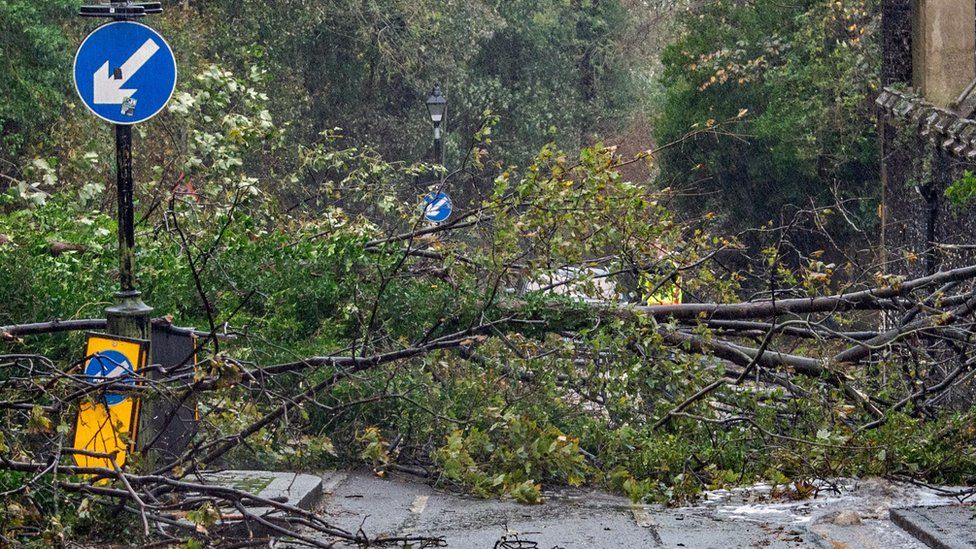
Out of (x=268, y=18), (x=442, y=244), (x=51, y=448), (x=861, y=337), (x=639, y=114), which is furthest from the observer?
(x=639, y=114)

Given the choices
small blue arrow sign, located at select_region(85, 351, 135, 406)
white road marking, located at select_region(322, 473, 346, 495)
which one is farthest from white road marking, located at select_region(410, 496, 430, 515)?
small blue arrow sign, located at select_region(85, 351, 135, 406)

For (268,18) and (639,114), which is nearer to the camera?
(268,18)

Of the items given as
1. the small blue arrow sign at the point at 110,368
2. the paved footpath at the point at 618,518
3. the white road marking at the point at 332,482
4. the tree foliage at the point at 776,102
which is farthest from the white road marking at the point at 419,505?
the tree foliage at the point at 776,102

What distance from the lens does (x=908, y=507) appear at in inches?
325

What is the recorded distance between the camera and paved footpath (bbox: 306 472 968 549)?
8.13 metres

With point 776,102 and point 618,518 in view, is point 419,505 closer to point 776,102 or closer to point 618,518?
point 618,518

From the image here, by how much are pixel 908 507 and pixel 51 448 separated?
211 inches

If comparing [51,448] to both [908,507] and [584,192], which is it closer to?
[584,192]

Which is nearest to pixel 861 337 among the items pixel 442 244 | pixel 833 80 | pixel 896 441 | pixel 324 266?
pixel 896 441

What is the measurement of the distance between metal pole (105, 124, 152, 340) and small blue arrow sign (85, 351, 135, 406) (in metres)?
0.26

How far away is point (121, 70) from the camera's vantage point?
25.8 feet

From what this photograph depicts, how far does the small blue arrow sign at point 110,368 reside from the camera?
711cm

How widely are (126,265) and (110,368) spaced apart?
26.6 inches

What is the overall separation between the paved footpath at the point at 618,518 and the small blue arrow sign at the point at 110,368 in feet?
5.33
